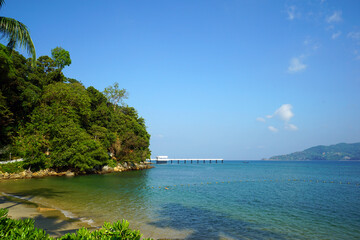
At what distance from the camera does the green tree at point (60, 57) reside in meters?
50.9

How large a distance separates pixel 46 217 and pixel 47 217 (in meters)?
0.06

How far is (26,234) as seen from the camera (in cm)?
467

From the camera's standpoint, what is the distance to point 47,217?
43.0 feet

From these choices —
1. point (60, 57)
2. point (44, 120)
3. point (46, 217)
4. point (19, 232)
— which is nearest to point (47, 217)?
point (46, 217)

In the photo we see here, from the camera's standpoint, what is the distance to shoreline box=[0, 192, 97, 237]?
11.0 m

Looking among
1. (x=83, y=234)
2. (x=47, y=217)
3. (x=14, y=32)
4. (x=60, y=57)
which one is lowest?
(x=47, y=217)

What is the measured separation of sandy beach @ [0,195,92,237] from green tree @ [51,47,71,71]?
41.9 metres

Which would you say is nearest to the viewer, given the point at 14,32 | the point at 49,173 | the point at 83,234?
the point at 83,234

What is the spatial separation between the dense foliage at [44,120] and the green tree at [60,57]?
1461mm

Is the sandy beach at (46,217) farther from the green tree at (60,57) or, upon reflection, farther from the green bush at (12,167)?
the green tree at (60,57)

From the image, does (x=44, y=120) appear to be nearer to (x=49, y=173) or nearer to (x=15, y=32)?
(x=49, y=173)

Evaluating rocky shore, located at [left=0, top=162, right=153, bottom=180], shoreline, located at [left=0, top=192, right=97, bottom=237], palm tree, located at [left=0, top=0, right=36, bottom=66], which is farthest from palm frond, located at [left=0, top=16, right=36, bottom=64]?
rocky shore, located at [left=0, top=162, right=153, bottom=180]

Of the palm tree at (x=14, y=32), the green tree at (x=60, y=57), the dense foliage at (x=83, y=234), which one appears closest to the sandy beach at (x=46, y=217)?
the dense foliage at (x=83, y=234)

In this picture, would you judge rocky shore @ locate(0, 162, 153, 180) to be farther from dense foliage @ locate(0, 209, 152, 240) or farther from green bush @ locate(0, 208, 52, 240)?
dense foliage @ locate(0, 209, 152, 240)
